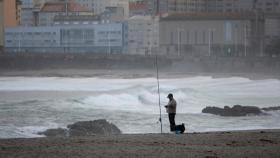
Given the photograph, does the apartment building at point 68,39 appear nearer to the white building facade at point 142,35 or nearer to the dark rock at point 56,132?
the white building facade at point 142,35

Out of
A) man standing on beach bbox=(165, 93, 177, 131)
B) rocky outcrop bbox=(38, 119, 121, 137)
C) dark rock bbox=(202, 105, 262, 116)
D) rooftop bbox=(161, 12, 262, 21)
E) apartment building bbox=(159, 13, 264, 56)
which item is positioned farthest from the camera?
rooftop bbox=(161, 12, 262, 21)

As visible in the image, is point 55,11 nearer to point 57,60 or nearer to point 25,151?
point 57,60

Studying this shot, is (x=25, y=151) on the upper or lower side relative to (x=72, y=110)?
upper

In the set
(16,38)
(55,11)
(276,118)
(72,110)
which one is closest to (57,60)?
(16,38)

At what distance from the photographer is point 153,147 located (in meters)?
8.55

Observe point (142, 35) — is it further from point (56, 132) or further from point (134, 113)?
point (56, 132)

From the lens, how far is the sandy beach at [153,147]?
7.91 metres

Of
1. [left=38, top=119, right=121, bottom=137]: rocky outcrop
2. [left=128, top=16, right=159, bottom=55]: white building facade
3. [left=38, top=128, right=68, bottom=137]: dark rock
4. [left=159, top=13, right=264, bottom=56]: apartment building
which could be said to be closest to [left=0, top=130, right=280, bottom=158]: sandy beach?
[left=38, top=128, right=68, bottom=137]: dark rock

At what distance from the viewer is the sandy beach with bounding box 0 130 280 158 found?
26.0 ft

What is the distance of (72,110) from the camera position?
2275 centimetres

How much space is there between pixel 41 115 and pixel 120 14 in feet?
229

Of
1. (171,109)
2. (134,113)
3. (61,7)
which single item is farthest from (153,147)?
(61,7)

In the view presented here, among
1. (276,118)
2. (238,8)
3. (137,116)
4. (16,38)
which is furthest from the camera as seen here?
(238,8)

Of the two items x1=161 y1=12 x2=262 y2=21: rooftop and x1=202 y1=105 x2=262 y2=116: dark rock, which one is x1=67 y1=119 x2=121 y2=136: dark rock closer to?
x1=202 y1=105 x2=262 y2=116: dark rock
